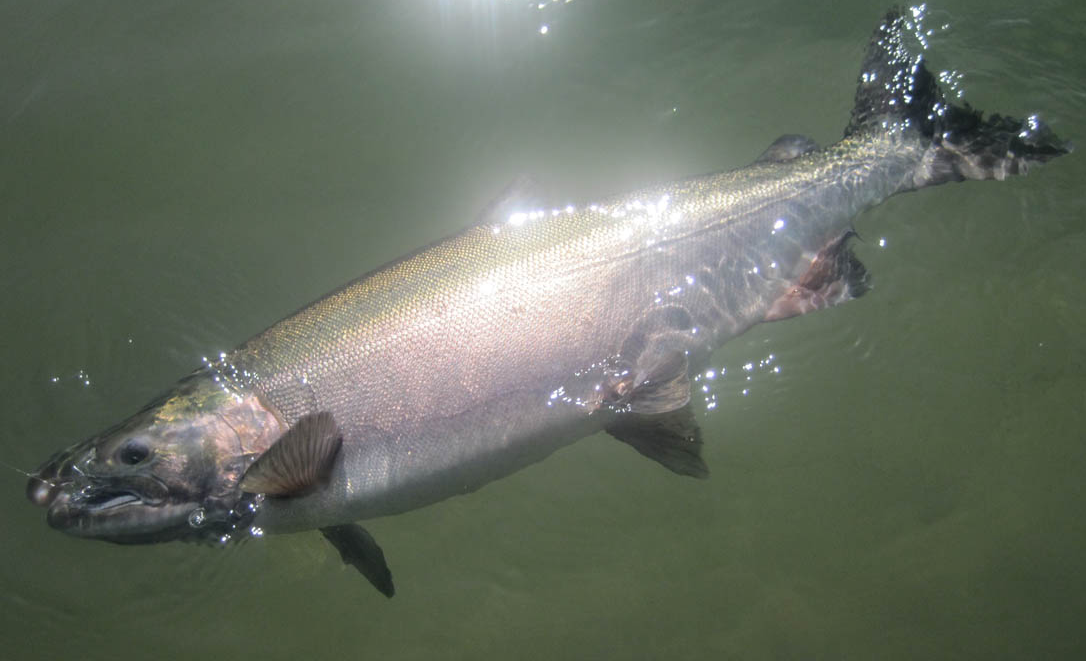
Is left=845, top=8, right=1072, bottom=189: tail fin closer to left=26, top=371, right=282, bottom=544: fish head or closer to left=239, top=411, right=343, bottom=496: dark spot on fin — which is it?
left=239, top=411, right=343, bottom=496: dark spot on fin

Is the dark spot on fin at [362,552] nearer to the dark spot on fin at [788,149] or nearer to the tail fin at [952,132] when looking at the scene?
the dark spot on fin at [788,149]

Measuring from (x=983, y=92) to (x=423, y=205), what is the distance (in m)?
2.91

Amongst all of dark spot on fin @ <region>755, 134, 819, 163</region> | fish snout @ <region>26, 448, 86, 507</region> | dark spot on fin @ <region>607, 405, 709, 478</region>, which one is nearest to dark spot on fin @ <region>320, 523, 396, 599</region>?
fish snout @ <region>26, 448, 86, 507</region>

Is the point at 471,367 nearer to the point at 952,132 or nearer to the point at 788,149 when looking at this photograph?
the point at 788,149

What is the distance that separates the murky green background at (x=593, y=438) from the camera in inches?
125

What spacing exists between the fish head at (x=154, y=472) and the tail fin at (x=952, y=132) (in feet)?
9.13

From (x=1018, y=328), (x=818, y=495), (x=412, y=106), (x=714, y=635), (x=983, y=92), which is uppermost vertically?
(x=412, y=106)

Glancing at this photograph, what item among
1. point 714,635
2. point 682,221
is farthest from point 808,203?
point 714,635

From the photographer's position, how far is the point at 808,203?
3084mm

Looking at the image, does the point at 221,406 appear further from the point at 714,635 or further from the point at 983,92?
the point at 983,92

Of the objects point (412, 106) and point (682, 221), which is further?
point (412, 106)

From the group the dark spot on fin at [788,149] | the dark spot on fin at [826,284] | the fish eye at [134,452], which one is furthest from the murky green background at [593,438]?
the fish eye at [134,452]

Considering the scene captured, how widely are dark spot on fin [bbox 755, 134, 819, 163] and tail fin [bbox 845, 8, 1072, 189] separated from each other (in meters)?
0.22

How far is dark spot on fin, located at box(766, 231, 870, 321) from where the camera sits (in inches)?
122
